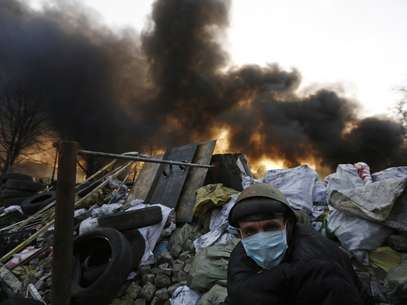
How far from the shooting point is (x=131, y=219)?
3752 mm

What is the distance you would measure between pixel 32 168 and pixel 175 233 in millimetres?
19872

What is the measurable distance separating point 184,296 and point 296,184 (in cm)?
244

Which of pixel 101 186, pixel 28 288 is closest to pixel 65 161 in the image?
pixel 28 288

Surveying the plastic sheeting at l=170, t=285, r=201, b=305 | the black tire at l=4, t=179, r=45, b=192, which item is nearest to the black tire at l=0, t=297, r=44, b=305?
the plastic sheeting at l=170, t=285, r=201, b=305

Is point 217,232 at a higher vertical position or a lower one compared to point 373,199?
lower

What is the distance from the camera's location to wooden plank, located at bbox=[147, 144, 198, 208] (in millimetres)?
5172

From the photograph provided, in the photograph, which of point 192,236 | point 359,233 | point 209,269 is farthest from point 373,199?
point 192,236

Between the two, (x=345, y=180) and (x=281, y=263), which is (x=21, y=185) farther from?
(x=281, y=263)

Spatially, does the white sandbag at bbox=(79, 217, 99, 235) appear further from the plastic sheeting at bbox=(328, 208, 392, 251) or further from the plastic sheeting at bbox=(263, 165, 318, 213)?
the plastic sheeting at bbox=(328, 208, 392, 251)

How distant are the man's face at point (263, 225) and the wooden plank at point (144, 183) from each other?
4212mm

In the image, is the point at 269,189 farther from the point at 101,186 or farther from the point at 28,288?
the point at 101,186

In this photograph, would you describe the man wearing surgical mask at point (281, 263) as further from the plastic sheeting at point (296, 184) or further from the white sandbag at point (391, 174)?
the white sandbag at point (391, 174)

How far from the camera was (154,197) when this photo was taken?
18.4 ft

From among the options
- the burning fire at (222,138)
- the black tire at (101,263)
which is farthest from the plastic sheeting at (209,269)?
the burning fire at (222,138)
